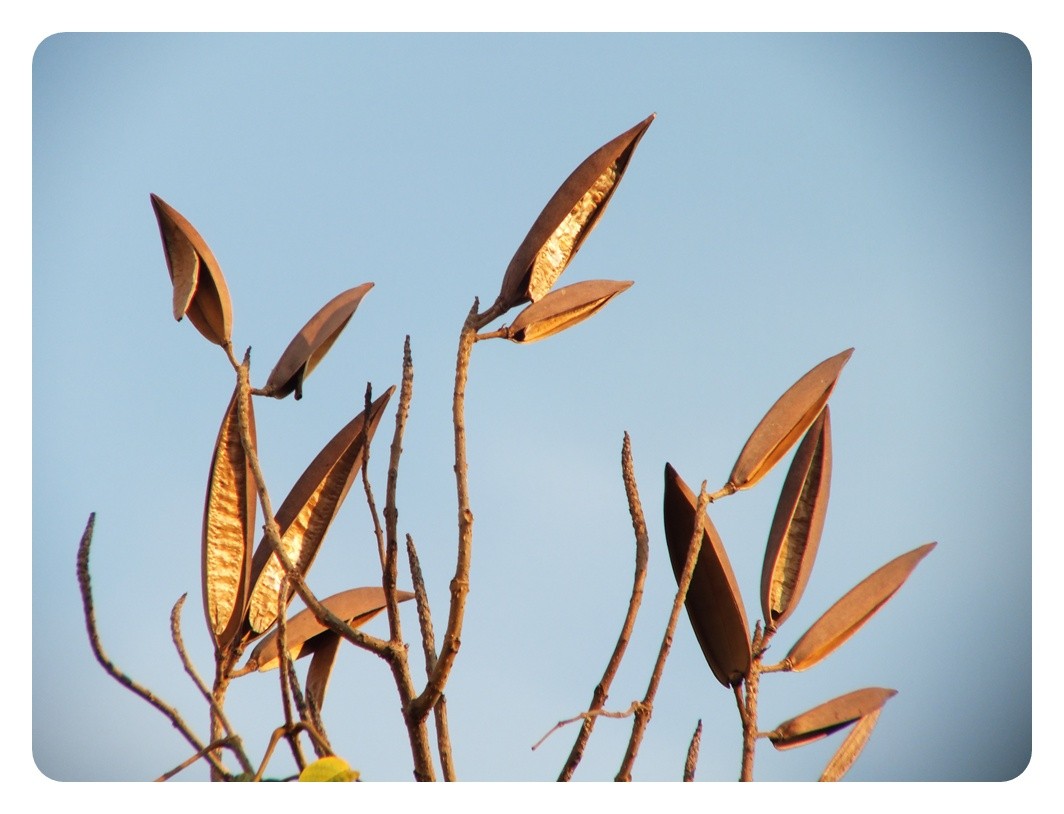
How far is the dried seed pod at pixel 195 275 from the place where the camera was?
0.65 m

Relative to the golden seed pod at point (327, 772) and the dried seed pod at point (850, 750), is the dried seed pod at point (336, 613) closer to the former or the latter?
the golden seed pod at point (327, 772)

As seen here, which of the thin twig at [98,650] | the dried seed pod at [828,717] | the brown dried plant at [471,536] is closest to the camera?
the thin twig at [98,650]

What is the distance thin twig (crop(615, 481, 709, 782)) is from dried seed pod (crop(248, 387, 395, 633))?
0.21 metres

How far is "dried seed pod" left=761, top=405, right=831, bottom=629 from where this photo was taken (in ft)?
2.22

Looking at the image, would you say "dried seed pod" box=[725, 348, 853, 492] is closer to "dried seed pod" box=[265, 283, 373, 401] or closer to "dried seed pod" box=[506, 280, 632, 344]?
"dried seed pod" box=[506, 280, 632, 344]

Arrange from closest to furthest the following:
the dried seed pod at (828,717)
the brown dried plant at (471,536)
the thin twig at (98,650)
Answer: the thin twig at (98,650)
the brown dried plant at (471,536)
the dried seed pod at (828,717)

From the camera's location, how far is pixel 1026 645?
0.79m

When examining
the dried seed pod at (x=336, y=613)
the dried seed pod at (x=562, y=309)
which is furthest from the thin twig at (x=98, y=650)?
the dried seed pod at (x=562, y=309)

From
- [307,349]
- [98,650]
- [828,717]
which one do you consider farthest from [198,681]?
[828,717]

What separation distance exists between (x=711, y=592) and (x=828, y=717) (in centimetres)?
14

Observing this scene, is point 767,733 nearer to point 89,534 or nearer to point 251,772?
point 251,772

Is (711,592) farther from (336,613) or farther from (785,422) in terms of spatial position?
(336,613)

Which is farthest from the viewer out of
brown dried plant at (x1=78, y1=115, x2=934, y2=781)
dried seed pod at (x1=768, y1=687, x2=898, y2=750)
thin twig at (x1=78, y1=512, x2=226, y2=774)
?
dried seed pod at (x1=768, y1=687, x2=898, y2=750)

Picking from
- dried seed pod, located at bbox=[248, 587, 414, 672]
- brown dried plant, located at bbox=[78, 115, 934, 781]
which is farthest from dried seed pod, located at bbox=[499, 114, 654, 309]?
dried seed pod, located at bbox=[248, 587, 414, 672]
